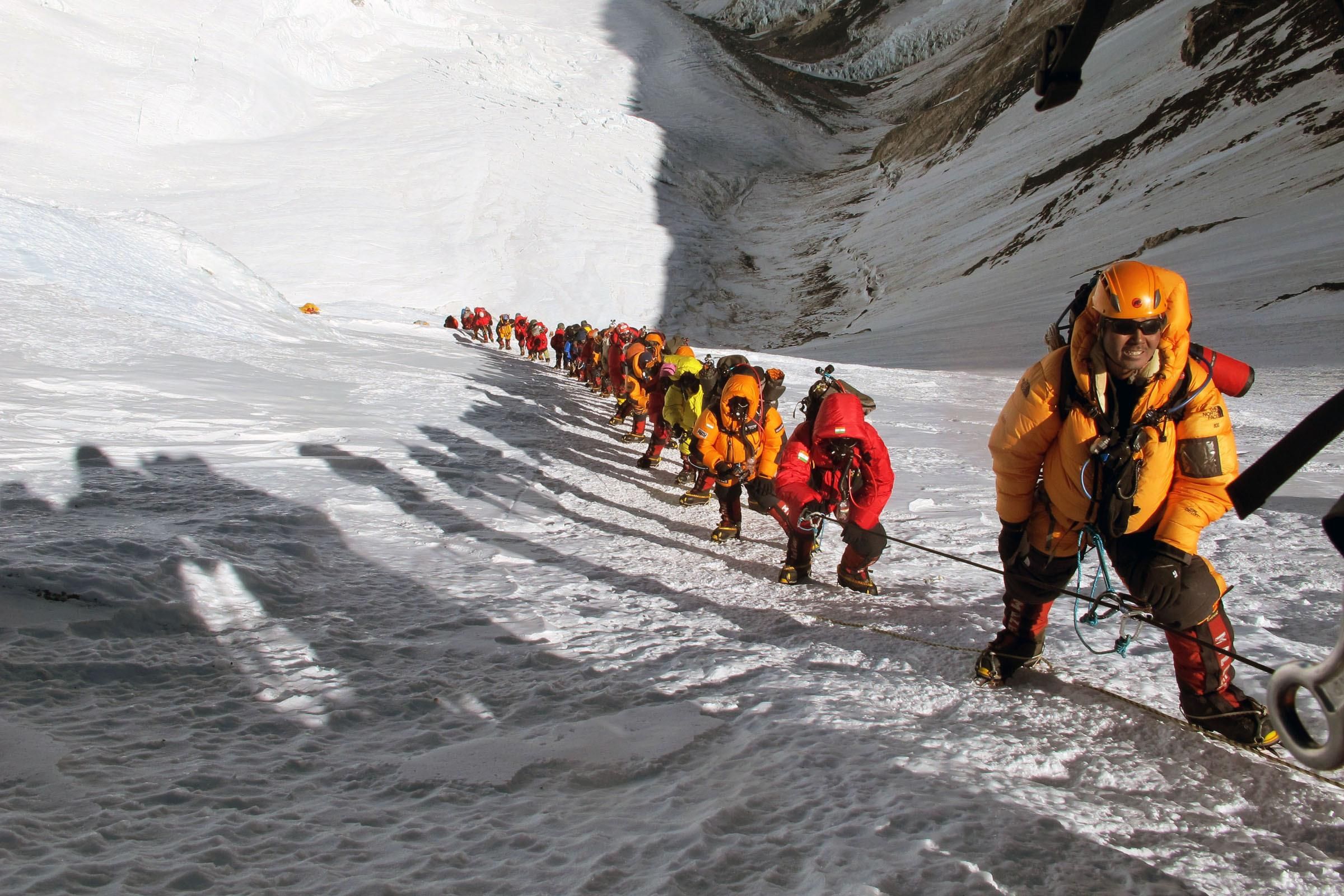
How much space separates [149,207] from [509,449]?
31.1m

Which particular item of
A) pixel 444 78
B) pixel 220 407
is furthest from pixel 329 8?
pixel 220 407

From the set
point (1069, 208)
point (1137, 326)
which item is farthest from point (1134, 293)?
point (1069, 208)

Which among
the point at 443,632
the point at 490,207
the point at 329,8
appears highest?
the point at 329,8

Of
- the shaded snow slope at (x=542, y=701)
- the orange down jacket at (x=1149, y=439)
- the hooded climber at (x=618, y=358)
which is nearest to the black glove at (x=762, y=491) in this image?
the shaded snow slope at (x=542, y=701)

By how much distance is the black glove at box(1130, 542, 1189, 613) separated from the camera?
259cm

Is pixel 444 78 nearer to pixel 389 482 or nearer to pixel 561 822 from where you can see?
pixel 389 482

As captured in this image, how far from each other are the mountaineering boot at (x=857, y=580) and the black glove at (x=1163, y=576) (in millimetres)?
1996

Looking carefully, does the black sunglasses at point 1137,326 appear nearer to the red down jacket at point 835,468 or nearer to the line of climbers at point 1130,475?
the line of climbers at point 1130,475

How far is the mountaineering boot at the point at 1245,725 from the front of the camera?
2.54 metres

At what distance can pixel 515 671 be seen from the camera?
3.39m

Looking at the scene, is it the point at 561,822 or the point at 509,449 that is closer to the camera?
the point at 561,822

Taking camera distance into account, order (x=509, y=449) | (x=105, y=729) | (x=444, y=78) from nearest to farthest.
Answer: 1. (x=105, y=729)
2. (x=509, y=449)
3. (x=444, y=78)

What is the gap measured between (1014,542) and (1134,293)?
1013 mm

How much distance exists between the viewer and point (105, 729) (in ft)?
8.53
